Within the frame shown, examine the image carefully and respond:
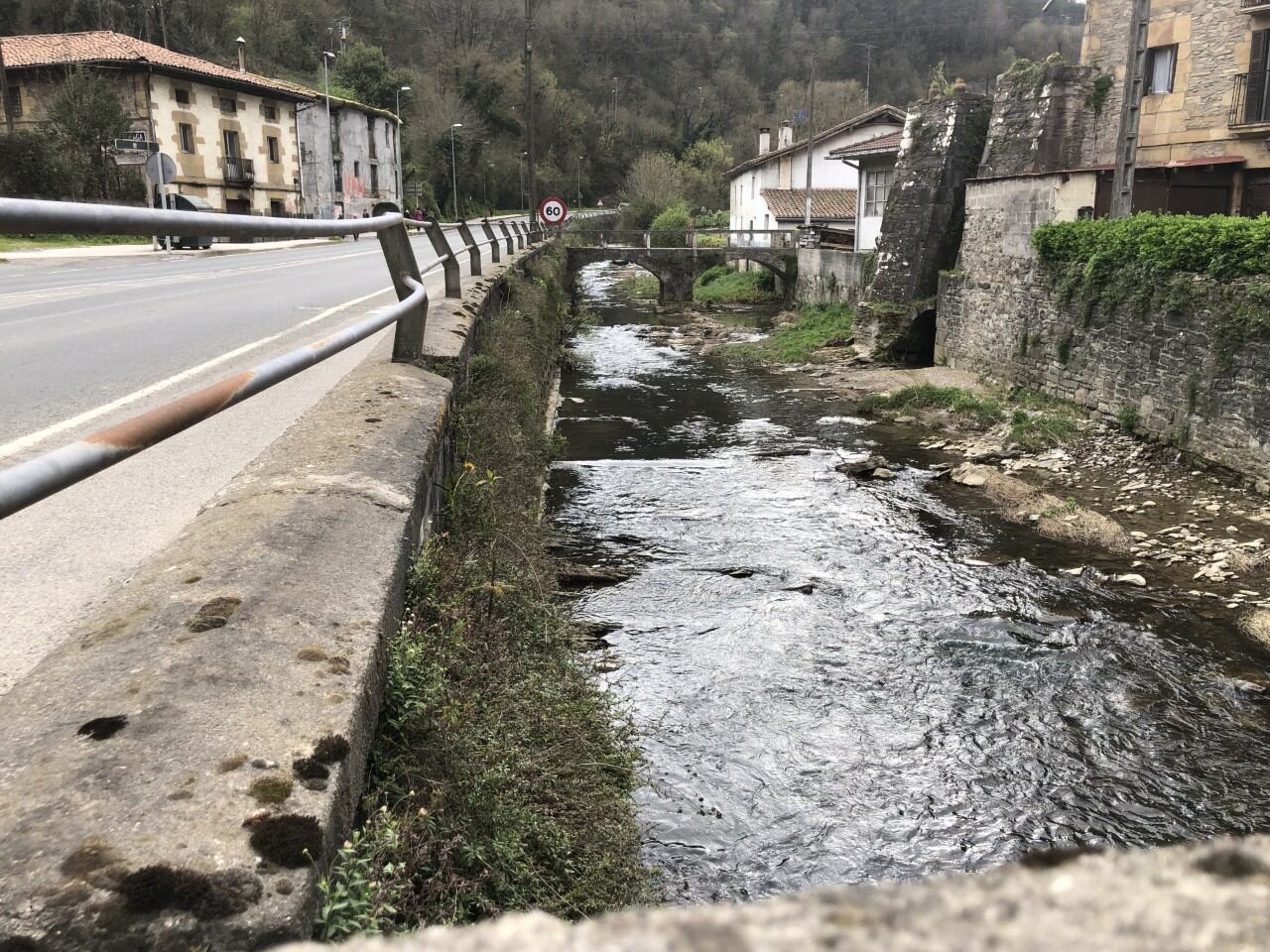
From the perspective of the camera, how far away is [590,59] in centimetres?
9844

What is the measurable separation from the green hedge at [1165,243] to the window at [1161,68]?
27.4 feet

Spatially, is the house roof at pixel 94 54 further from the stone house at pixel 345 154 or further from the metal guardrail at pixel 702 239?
the metal guardrail at pixel 702 239

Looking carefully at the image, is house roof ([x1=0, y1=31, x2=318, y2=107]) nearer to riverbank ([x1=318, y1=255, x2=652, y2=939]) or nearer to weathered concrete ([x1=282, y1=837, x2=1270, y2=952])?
riverbank ([x1=318, y1=255, x2=652, y2=939])

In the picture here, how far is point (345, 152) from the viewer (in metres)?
55.4

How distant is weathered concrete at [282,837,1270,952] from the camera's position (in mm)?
561

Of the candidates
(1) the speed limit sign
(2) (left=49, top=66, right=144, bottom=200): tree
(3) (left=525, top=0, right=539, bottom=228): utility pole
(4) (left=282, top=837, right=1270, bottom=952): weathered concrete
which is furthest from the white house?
(4) (left=282, top=837, right=1270, bottom=952): weathered concrete

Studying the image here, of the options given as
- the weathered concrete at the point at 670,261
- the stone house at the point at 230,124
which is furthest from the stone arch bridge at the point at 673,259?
the stone house at the point at 230,124

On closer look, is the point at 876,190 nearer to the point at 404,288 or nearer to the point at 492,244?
the point at 492,244

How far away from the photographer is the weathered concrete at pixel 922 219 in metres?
23.4

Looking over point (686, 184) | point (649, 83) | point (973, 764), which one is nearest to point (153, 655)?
point (973, 764)

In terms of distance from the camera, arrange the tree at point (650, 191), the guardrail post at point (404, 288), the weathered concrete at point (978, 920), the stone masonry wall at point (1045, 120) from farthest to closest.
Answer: the tree at point (650, 191), the stone masonry wall at point (1045, 120), the guardrail post at point (404, 288), the weathered concrete at point (978, 920)

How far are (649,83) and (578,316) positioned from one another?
7569cm

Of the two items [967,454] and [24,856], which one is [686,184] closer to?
[967,454]

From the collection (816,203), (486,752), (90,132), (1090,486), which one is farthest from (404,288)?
(816,203)
